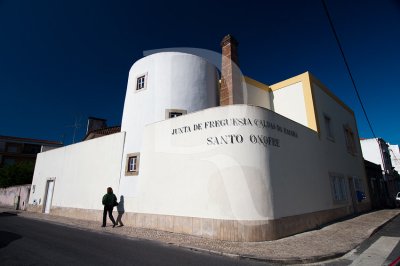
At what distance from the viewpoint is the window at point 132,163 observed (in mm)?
11242

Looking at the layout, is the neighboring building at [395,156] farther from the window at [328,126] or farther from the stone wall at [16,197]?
the stone wall at [16,197]

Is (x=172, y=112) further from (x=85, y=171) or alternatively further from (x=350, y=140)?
(x=350, y=140)

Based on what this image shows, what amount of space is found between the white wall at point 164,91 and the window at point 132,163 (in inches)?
10.0

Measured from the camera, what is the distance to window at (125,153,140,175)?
11242 mm

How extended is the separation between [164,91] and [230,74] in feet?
11.9

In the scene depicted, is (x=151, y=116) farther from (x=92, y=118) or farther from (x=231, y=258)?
(x=92, y=118)

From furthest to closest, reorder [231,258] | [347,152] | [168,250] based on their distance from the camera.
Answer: [347,152]
[168,250]
[231,258]

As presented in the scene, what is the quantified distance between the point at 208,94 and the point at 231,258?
929cm

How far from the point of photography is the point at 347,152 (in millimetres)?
16625

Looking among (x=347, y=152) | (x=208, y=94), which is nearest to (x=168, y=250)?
(x=208, y=94)

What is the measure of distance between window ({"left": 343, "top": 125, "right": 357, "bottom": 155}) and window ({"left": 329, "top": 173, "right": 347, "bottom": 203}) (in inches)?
153

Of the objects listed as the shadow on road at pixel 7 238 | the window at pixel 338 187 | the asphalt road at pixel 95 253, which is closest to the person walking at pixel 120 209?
the asphalt road at pixel 95 253


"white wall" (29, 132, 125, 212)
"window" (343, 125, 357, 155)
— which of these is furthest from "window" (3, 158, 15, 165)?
"window" (343, 125, 357, 155)

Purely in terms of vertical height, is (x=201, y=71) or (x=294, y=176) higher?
(x=201, y=71)
